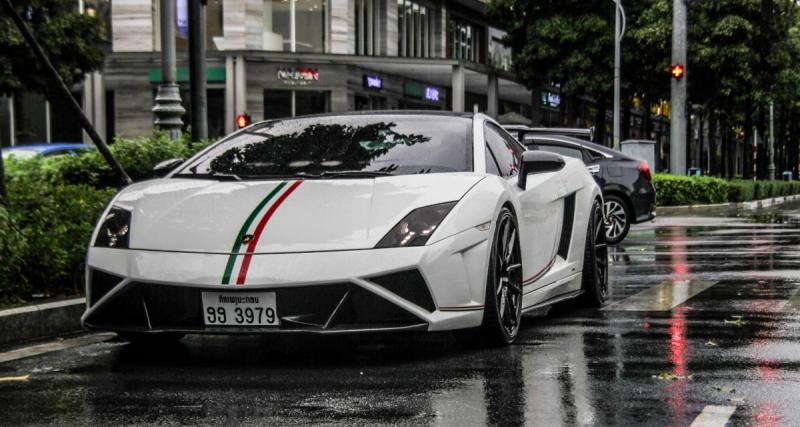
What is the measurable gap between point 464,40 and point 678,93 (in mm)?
20738

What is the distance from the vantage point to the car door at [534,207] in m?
7.36

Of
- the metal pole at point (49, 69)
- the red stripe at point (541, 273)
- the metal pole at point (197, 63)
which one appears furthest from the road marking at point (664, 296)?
the metal pole at point (197, 63)

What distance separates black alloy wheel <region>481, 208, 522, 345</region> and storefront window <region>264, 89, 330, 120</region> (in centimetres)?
3399

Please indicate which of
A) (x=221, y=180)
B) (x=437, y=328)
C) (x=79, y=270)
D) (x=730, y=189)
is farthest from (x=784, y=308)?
(x=730, y=189)

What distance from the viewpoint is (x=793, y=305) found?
8.68m

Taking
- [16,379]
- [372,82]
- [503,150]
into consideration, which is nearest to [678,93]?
[372,82]

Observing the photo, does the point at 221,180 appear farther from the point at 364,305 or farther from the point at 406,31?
the point at 406,31

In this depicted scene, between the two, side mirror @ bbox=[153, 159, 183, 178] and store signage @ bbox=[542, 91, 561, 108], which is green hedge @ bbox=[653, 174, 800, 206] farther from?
side mirror @ bbox=[153, 159, 183, 178]

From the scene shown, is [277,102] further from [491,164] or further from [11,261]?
[491,164]

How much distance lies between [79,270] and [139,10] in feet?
106

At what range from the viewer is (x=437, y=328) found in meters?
6.11

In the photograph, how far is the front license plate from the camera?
597cm

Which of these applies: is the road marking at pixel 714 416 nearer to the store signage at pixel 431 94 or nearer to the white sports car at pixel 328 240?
the white sports car at pixel 328 240

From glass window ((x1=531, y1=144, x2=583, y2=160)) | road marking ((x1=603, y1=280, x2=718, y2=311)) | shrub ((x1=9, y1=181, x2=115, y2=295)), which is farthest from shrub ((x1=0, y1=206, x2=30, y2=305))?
glass window ((x1=531, y1=144, x2=583, y2=160))
